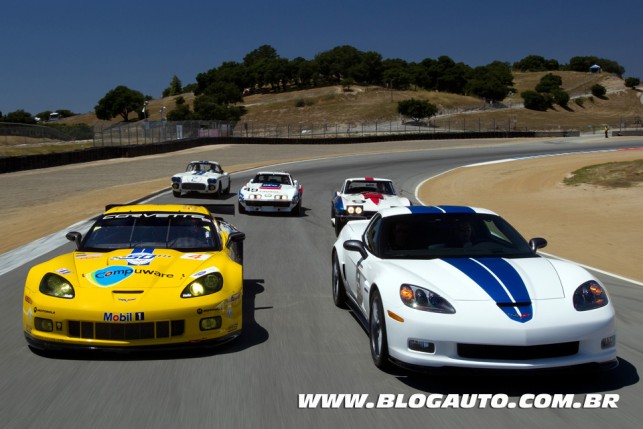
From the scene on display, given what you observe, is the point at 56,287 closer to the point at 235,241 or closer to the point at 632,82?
the point at 235,241

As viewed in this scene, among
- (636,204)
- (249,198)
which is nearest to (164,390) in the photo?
(249,198)

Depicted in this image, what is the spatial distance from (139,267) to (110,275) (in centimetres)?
29

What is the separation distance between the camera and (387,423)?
189 inches

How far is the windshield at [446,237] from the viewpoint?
675cm

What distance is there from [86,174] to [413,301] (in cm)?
3232

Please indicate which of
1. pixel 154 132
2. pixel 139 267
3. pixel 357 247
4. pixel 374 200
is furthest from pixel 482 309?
pixel 154 132

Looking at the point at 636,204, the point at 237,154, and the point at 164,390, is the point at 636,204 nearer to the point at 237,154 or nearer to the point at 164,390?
the point at 164,390

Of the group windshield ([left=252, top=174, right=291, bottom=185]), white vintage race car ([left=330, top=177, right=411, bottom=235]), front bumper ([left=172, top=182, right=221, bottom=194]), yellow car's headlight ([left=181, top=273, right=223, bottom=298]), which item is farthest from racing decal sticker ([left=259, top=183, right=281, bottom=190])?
yellow car's headlight ([left=181, top=273, right=223, bottom=298])

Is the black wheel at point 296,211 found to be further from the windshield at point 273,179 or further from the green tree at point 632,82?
the green tree at point 632,82

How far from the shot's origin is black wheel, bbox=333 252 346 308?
8453mm

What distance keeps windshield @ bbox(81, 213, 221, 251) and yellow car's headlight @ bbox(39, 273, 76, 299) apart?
982 mm

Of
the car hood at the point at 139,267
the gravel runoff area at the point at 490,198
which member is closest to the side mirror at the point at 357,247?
the car hood at the point at 139,267

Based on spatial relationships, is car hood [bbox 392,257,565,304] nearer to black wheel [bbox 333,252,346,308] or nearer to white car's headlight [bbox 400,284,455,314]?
white car's headlight [bbox 400,284,455,314]

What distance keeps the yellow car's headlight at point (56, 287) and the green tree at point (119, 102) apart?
18369 centimetres
